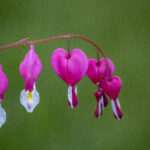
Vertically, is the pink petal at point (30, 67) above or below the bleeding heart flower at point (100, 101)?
above

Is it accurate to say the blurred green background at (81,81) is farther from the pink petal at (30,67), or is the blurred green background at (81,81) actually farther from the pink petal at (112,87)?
the pink petal at (30,67)

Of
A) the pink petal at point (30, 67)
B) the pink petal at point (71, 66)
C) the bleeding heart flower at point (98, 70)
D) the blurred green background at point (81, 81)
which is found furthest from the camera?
the blurred green background at point (81, 81)

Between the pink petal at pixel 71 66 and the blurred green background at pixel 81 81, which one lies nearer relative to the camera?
the pink petal at pixel 71 66

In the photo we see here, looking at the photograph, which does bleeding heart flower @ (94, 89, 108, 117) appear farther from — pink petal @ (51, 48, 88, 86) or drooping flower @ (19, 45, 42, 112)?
drooping flower @ (19, 45, 42, 112)

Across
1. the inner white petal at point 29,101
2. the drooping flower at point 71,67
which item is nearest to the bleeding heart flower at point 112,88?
the drooping flower at point 71,67

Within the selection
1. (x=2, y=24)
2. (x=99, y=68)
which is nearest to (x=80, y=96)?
(x=2, y=24)

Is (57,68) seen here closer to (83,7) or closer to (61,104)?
(61,104)

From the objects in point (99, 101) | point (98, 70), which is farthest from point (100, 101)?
point (98, 70)

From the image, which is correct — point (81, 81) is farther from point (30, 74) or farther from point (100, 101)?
point (30, 74)

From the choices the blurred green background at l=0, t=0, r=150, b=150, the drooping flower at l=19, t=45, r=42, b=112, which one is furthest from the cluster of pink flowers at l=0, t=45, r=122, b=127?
the blurred green background at l=0, t=0, r=150, b=150
